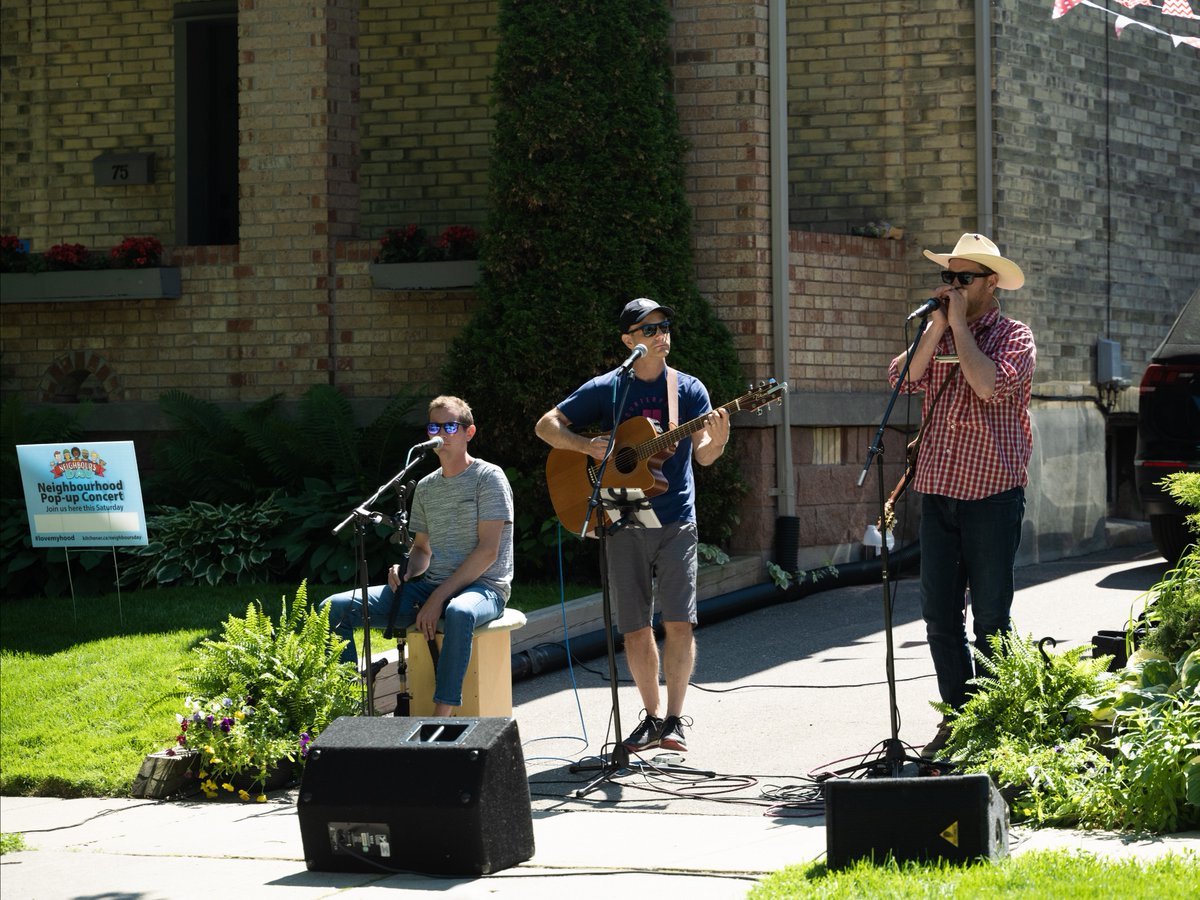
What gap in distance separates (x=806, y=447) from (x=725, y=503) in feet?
3.26

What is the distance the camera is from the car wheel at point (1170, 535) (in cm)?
1069

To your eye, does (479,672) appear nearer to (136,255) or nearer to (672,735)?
(672,735)

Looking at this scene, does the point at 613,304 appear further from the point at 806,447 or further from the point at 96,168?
the point at 96,168

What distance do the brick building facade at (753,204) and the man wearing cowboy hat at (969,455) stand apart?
4573 mm

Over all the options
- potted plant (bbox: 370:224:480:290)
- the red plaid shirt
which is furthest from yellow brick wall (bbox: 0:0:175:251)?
the red plaid shirt

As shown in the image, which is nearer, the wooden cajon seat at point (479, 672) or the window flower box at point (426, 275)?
the wooden cajon seat at point (479, 672)

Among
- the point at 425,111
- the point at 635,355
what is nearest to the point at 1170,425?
the point at 635,355

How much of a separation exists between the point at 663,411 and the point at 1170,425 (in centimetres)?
457

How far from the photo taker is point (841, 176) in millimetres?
12945

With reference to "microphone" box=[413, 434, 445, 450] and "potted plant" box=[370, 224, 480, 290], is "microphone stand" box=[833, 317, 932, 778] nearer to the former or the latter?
"microphone" box=[413, 434, 445, 450]

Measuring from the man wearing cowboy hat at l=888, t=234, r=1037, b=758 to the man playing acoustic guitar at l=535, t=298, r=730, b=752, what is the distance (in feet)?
3.63

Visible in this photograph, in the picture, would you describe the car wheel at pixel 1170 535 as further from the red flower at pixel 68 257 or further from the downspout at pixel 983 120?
the red flower at pixel 68 257

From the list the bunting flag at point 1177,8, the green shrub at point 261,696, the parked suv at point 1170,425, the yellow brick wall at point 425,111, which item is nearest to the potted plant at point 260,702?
the green shrub at point 261,696

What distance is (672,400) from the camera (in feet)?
24.8
